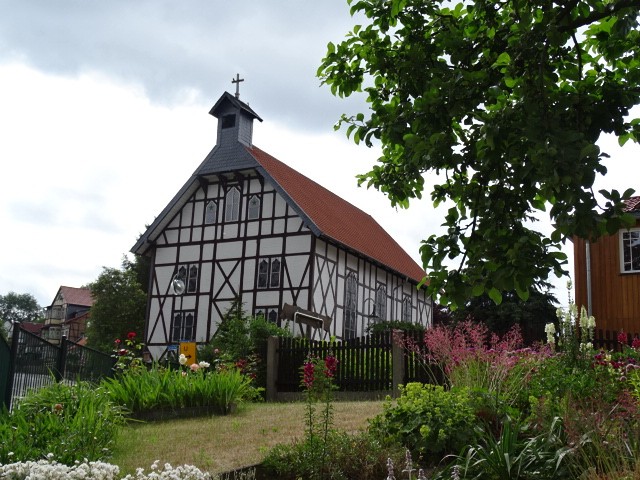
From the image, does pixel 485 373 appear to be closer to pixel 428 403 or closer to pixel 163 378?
pixel 428 403

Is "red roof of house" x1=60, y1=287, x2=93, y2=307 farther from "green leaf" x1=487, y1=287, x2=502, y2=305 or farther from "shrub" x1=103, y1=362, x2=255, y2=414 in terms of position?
"green leaf" x1=487, y1=287, x2=502, y2=305

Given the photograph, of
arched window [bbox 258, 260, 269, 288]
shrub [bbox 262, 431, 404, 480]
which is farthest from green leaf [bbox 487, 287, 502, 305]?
arched window [bbox 258, 260, 269, 288]

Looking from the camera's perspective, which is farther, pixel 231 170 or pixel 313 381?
pixel 231 170

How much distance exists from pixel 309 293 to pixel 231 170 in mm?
5927

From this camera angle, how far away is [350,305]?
1147 inches

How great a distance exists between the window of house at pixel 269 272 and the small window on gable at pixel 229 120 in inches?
237

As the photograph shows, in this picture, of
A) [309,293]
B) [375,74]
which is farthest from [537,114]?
[309,293]

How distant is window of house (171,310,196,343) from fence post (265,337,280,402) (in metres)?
11.6

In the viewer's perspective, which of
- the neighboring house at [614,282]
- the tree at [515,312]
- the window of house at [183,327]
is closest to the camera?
the neighboring house at [614,282]

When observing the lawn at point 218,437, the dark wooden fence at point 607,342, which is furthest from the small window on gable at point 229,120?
the lawn at point 218,437

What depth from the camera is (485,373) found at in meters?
9.16

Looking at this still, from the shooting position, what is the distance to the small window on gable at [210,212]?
96.9ft

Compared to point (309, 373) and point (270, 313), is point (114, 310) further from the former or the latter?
point (309, 373)

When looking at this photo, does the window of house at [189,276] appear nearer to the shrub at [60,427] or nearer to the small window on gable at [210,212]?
the small window on gable at [210,212]
